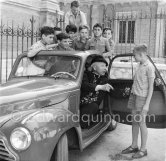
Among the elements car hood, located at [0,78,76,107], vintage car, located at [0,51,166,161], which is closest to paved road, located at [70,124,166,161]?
vintage car, located at [0,51,166,161]

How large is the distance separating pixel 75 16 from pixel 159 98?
11.0 ft

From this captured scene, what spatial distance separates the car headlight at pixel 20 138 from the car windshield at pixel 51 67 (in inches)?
49.7

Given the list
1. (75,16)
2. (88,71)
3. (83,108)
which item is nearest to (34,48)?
(88,71)

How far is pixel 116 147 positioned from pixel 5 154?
2366 millimetres

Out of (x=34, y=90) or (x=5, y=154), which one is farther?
(x=34, y=90)

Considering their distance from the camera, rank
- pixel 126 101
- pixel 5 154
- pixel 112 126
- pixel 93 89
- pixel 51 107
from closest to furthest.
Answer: pixel 5 154 < pixel 51 107 < pixel 93 89 < pixel 126 101 < pixel 112 126

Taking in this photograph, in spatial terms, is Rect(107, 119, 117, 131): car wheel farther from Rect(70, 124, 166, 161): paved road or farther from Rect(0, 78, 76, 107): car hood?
Rect(0, 78, 76, 107): car hood

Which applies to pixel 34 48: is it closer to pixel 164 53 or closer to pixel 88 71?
pixel 88 71

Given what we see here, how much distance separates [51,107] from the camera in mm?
3164

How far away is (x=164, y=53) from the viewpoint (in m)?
17.2

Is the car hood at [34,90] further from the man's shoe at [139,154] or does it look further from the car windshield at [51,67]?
the man's shoe at [139,154]

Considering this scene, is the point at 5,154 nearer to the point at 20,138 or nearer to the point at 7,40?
the point at 20,138

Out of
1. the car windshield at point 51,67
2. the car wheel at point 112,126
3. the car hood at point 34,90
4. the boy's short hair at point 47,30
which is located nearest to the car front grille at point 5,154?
the car hood at point 34,90

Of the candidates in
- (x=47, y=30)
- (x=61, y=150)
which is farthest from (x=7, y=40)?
(x=61, y=150)
